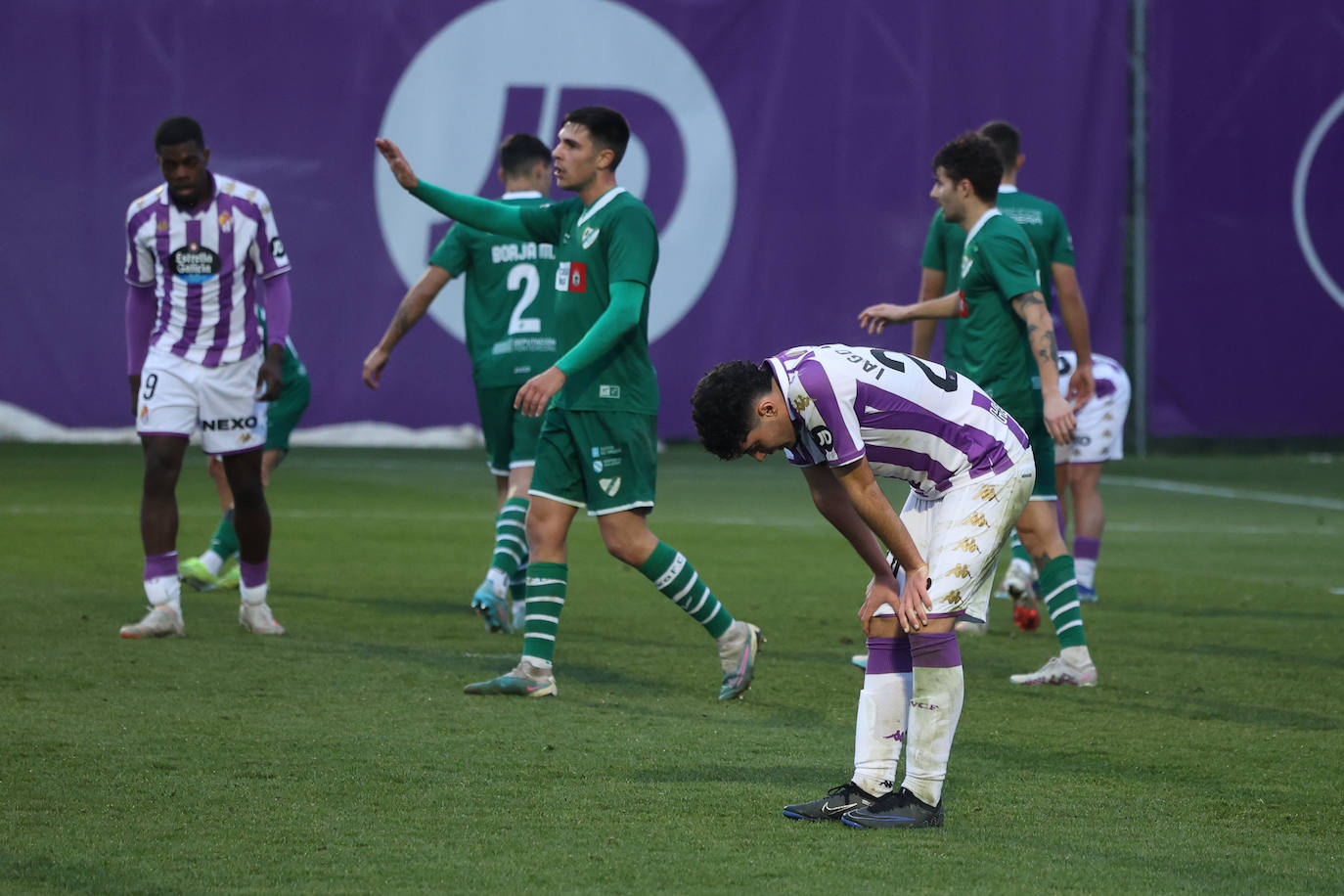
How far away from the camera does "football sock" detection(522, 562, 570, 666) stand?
5992 mm

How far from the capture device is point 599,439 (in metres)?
5.96

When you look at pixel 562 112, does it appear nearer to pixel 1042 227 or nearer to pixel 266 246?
pixel 266 246

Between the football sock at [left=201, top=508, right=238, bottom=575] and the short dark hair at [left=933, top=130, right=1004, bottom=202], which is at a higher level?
the short dark hair at [left=933, top=130, right=1004, bottom=202]

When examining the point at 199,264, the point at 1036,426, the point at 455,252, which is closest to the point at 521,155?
the point at 455,252

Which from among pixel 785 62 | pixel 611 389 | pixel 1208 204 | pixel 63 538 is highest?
pixel 785 62

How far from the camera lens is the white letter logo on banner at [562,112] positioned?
16812 mm

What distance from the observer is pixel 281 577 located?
9.04 metres

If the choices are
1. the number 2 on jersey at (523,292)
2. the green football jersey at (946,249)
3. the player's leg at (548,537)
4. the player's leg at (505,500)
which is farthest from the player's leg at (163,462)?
the green football jersey at (946,249)

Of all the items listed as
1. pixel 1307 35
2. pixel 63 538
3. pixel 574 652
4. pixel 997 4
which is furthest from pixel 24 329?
pixel 1307 35

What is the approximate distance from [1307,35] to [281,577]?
13041mm

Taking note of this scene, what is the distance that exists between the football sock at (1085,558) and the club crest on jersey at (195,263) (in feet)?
14.2

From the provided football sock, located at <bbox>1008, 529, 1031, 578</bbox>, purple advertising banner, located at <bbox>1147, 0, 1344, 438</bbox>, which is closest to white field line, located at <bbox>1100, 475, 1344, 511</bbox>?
purple advertising banner, located at <bbox>1147, 0, 1344, 438</bbox>

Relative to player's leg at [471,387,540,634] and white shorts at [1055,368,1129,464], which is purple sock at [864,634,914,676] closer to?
player's leg at [471,387,540,634]

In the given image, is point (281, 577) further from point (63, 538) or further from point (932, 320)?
point (932, 320)
